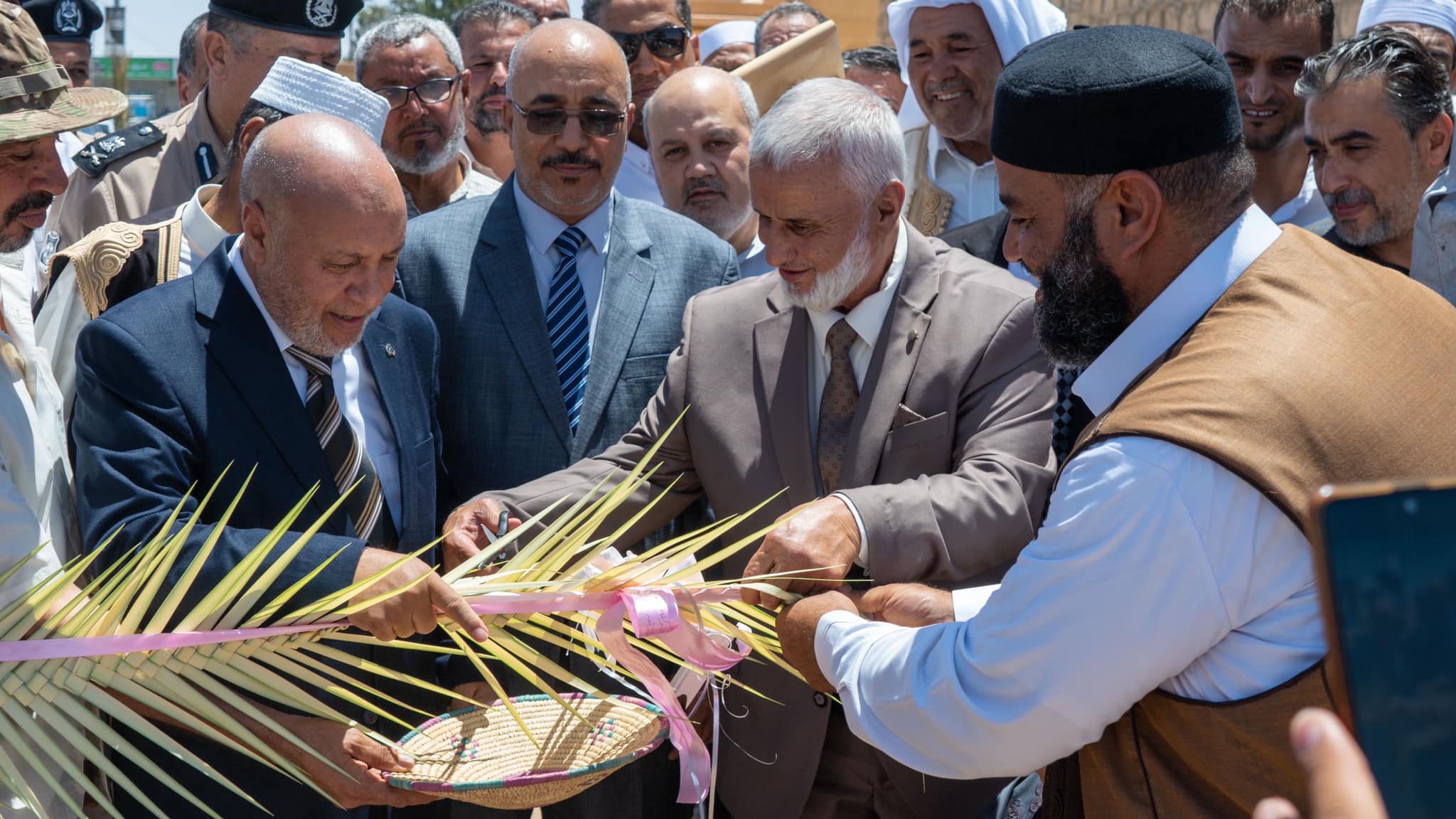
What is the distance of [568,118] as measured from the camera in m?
4.33

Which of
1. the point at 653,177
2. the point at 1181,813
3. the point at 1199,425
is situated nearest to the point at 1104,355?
the point at 1199,425

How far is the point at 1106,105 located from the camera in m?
2.23

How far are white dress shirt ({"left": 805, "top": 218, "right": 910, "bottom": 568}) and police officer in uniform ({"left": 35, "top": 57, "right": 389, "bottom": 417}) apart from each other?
59.9 inches

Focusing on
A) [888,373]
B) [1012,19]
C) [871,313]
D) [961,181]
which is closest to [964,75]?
[1012,19]

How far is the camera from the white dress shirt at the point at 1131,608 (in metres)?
Result: 1.99

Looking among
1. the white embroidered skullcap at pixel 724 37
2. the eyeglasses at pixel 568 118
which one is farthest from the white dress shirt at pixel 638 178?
the white embroidered skullcap at pixel 724 37

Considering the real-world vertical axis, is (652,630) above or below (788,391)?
below

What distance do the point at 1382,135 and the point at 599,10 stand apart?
371cm

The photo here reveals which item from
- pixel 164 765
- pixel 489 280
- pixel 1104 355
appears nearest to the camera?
pixel 1104 355

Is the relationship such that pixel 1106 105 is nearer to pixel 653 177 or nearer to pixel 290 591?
pixel 290 591

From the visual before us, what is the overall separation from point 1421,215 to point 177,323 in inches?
137

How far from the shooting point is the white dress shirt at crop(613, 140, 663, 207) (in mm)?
6133

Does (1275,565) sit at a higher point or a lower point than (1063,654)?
higher

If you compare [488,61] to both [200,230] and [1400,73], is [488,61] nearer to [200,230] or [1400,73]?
[200,230]
